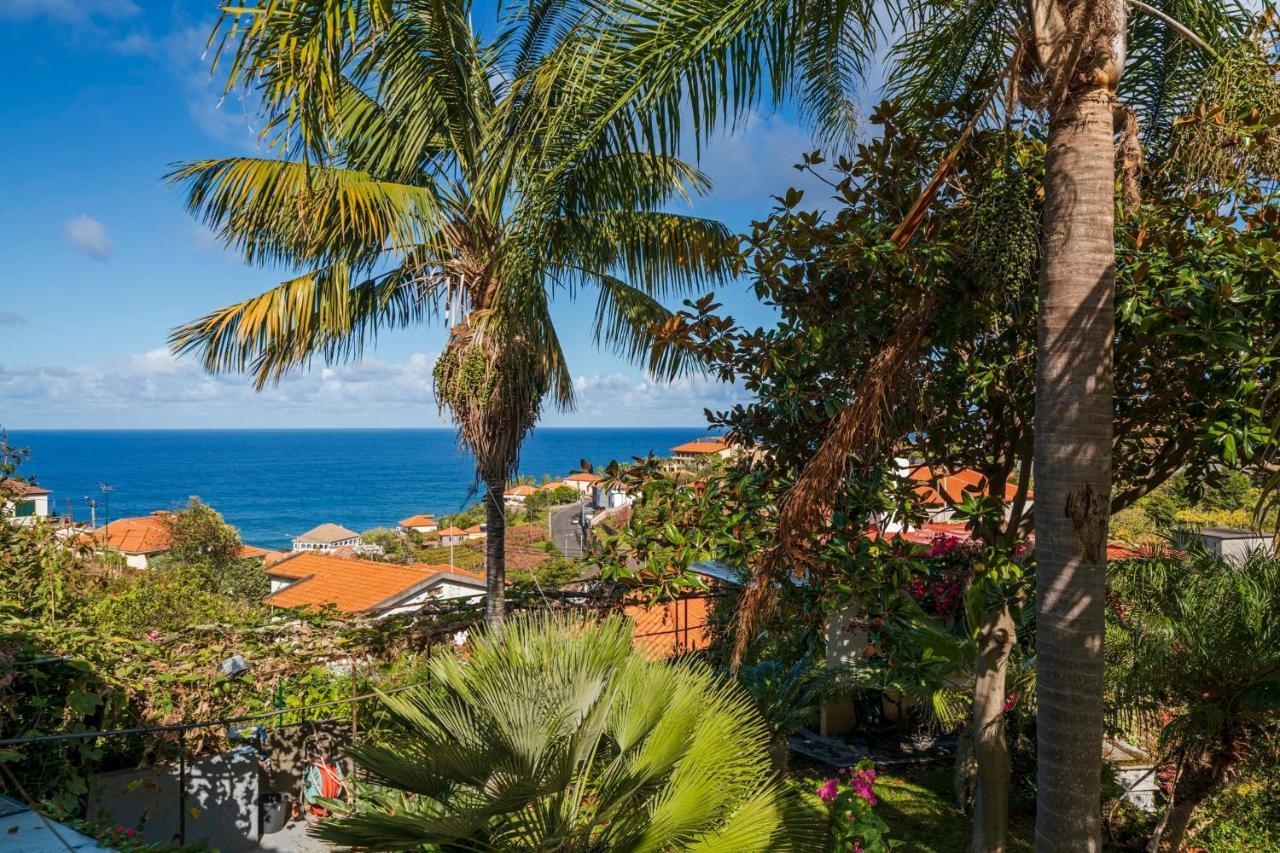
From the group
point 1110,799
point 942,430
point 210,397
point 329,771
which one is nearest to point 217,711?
point 329,771

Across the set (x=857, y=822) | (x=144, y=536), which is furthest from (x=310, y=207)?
(x=144, y=536)

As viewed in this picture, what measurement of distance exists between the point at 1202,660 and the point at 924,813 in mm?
3072

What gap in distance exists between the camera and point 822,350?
423 centimetres

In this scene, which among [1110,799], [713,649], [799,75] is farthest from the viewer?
[713,649]

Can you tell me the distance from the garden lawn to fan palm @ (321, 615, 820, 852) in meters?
2.95

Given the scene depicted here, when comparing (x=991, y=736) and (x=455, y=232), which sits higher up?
(x=455, y=232)

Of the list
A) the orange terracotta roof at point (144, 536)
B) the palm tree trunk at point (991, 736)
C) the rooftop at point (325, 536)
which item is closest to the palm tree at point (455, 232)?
the palm tree trunk at point (991, 736)

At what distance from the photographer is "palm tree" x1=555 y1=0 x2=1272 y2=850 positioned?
9.24 feet

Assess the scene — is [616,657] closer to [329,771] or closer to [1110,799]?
[329,771]

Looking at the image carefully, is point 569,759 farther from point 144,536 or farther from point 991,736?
point 144,536

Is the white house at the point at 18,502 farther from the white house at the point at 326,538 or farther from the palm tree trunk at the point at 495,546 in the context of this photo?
the white house at the point at 326,538

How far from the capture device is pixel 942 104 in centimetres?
444

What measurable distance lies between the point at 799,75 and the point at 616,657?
461 centimetres

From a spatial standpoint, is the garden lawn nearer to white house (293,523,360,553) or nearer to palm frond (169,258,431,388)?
palm frond (169,258,431,388)
